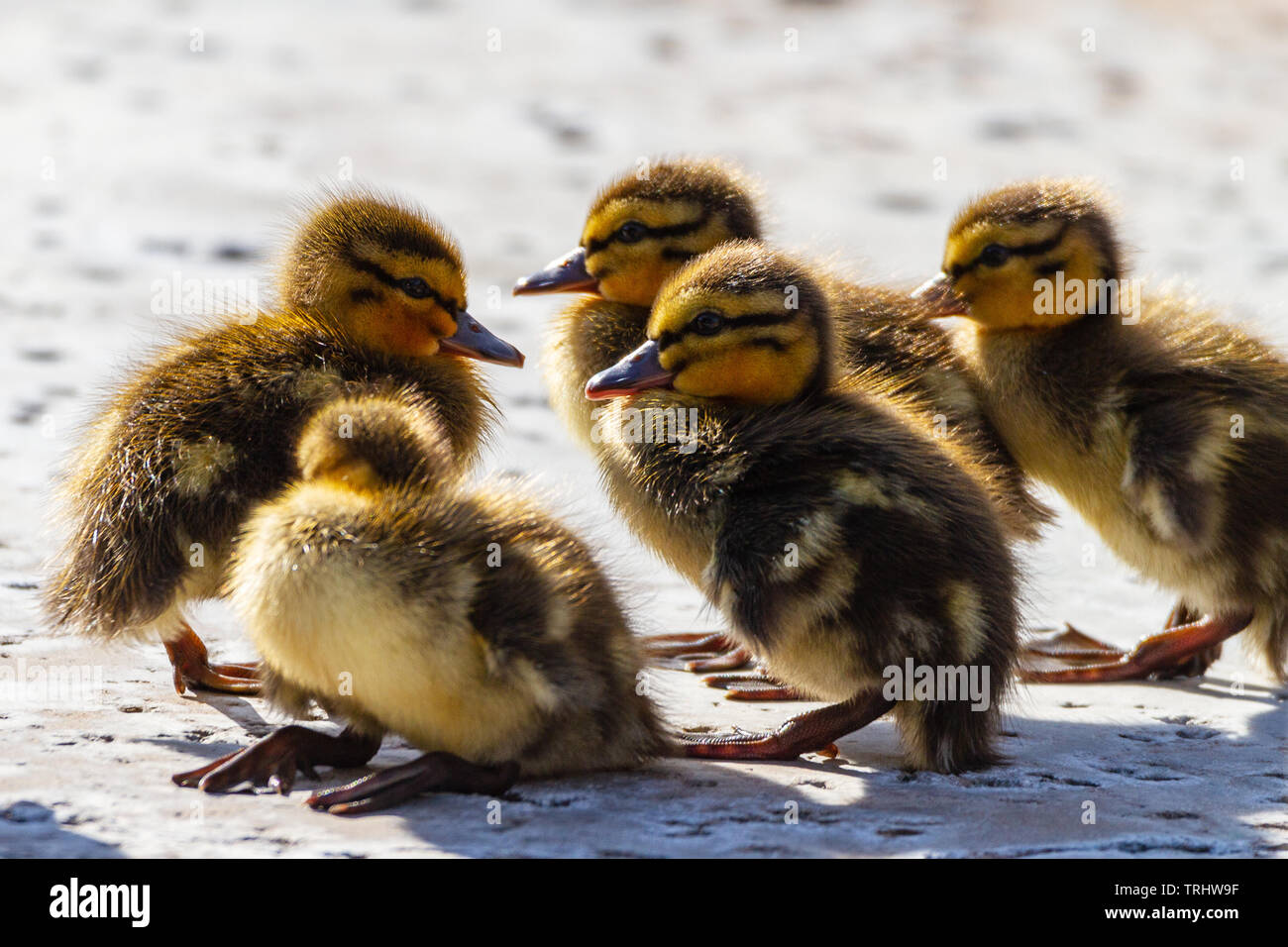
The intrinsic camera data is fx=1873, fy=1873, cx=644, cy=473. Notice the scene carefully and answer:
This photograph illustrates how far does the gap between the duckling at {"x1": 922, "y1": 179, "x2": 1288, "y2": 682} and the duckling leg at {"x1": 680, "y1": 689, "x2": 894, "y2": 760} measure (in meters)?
0.80

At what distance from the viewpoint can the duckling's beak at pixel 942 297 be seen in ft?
15.9

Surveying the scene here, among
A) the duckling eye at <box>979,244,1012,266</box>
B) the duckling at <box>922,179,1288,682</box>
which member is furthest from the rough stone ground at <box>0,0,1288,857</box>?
the duckling eye at <box>979,244,1012,266</box>

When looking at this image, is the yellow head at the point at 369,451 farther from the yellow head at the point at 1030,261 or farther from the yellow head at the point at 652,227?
the yellow head at the point at 1030,261

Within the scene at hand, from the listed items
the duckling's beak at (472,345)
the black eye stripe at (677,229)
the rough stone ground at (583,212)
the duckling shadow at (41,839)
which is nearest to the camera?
the duckling shadow at (41,839)

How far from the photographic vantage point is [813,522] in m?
3.70

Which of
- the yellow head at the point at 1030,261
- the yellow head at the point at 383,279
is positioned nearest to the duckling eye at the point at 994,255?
the yellow head at the point at 1030,261

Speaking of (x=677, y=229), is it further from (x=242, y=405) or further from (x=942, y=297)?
(x=242, y=405)

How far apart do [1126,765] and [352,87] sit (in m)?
6.78

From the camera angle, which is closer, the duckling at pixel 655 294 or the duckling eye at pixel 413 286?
the duckling eye at pixel 413 286

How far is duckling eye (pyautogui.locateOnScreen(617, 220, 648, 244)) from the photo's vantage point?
16.1 feet

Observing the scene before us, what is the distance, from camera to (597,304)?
16.6 feet

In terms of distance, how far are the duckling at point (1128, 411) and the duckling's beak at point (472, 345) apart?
3.80ft

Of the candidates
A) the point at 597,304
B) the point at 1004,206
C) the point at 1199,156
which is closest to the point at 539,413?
the point at 597,304

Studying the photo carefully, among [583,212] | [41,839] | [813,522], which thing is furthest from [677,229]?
[583,212]
